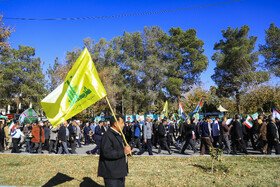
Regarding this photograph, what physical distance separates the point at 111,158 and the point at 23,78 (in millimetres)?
54041

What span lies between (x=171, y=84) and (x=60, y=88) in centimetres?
3790

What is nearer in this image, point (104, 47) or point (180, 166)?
point (180, 166)

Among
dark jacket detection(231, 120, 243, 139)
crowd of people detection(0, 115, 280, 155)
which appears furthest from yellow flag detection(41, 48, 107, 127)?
dark jacket detection(231, 120, 243, 139)

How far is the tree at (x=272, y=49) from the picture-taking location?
32.9 meters

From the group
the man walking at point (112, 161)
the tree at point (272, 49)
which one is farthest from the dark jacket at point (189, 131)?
the tree at point (272, 49)

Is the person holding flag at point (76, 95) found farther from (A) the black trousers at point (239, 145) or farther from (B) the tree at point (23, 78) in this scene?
(B) the tree at point (23, 78)

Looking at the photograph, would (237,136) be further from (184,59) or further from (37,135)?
(184,59)

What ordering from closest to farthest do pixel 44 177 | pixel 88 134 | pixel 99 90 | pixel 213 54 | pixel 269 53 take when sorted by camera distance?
1. pixel 99 90
2. pixel 44 177
3. pixel 88 134
4. pixel 269 53
5. pixel 213 54

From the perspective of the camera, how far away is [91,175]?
7.67 m

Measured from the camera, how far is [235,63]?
39062 mm

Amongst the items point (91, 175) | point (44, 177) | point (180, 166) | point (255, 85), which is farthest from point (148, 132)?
point (255, 85)

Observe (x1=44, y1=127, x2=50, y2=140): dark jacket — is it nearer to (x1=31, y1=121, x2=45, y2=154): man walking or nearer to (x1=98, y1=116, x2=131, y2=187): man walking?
(x1=31, y1=121, x2=45, y2=154): man walking

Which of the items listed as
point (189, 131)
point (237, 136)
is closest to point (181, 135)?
point (189, 131)

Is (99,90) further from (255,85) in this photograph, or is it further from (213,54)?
(213,54)
